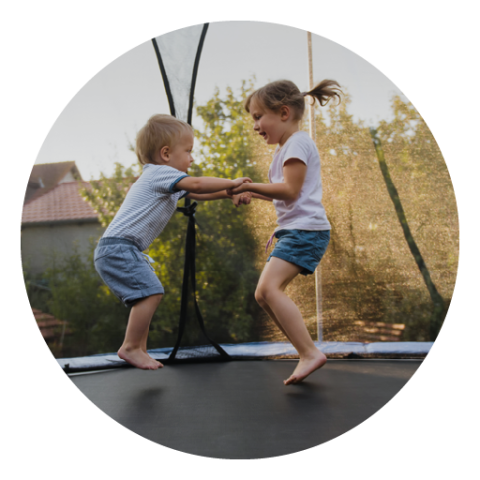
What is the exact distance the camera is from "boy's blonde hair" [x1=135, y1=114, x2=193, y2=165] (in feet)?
5.40

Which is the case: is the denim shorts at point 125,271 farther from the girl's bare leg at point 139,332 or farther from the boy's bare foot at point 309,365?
the boy's bare foot at point 309,365

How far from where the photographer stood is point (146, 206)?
1614mm

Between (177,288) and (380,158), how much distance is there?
3.82 feet

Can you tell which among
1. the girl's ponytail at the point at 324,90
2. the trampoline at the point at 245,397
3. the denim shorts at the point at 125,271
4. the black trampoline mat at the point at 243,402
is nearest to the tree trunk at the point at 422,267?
the trampoline at the point at 245,397

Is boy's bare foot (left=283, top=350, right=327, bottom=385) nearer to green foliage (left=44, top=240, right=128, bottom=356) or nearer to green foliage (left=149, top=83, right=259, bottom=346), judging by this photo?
green foliage (left=149, top=83, right=259, bottom=346)

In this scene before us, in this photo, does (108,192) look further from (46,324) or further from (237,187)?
(237,187)

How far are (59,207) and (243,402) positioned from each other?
4.08 feet

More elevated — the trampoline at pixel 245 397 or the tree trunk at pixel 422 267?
the tree trunk at pixel 422 267

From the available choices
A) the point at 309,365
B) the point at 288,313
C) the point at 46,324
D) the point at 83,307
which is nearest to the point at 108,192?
the point at 83,307

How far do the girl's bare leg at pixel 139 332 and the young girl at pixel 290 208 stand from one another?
1.20ft

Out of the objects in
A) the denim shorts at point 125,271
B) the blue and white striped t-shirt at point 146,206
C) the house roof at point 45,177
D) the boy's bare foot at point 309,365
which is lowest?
the boy's bare foot at point 309,365

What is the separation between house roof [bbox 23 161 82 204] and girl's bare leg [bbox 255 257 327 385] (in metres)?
1.08

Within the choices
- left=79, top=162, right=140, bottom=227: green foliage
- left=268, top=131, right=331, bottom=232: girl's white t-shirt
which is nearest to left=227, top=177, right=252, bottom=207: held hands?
left=268, top=131, right=331, bottom=232: girl's white t-shirt

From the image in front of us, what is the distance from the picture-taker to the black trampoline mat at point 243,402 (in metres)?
1.25
